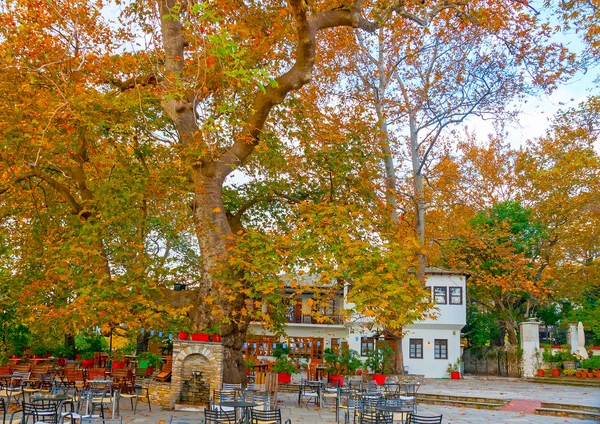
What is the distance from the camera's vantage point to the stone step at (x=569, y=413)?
1535cm

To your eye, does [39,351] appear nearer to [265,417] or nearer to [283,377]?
[283,377]

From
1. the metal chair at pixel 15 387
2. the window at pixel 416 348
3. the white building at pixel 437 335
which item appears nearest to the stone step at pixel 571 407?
the metal chair at pixel 15 387

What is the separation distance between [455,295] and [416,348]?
4.11m

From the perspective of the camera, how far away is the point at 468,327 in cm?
3688

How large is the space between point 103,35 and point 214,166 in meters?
5.02

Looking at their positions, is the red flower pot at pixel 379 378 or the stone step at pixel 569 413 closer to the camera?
the stone step at pixel 569 413

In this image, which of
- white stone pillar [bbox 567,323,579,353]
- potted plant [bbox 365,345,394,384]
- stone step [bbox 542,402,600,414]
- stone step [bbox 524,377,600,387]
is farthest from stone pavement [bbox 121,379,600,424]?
white stone pillar [bbox 567,323,579,353]

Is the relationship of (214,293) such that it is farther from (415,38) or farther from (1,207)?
(415,38)

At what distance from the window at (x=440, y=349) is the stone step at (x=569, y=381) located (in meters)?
5.32

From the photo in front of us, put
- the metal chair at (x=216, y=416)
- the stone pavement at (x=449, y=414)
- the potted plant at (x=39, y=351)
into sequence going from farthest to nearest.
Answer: the potted plant at (x=39, y=351) → the stone pavement at (x=449, y=414) → the metal chair at (x=216, y=416)

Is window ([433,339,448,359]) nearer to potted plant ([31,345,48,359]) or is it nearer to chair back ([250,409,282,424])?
potted plant ([31,345,48,359])

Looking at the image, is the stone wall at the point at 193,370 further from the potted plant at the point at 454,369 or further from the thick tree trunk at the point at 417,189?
the potted plant at the point at 454,369

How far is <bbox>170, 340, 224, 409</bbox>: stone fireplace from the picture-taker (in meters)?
14.1

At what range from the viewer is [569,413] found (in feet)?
53.2
